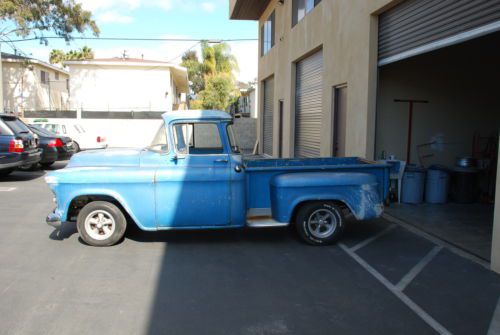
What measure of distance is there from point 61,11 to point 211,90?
754 inches

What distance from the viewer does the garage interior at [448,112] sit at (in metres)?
10.2

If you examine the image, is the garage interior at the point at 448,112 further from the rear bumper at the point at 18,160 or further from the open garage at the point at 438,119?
the rear bumper at the point at 18,160

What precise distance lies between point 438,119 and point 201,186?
7.07 metres

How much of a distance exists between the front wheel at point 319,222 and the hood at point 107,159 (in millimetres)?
2507

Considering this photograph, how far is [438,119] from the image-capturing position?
36.2 feet

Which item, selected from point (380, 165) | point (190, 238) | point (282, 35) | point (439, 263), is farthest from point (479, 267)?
point (282, 35)

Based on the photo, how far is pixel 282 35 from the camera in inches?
723

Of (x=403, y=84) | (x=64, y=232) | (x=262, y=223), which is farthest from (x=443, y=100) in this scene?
(x=64, y=232)

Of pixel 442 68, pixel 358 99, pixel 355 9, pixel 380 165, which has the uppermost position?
pixel 355 9

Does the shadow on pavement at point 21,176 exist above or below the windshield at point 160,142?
below

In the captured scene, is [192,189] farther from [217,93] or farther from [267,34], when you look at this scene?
[217,93]

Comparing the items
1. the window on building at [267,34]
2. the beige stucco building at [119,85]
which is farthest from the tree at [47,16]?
the window on building at [267,34]

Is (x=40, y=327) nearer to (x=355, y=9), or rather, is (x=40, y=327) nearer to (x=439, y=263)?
(x=439, y=263)

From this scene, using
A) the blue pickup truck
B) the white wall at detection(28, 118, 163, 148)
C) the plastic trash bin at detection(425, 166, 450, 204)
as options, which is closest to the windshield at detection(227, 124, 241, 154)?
the blue pickup truck
